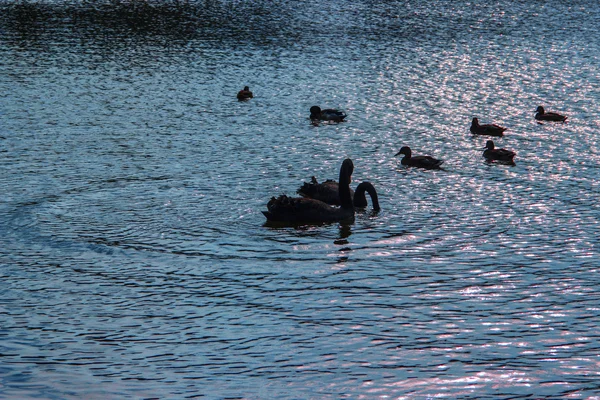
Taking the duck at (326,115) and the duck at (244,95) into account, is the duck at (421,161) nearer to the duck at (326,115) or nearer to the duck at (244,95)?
the duck at (326,115)

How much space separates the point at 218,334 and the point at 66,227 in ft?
29.8

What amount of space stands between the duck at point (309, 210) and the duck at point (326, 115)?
13.7 metres

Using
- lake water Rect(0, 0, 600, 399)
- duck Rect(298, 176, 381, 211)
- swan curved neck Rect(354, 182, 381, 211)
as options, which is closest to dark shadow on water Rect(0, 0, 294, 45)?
lake water Rect(0, 0, 600, 399)

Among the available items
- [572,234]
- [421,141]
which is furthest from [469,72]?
[572,234]

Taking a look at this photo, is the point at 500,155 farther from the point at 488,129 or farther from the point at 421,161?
the point at 488,129

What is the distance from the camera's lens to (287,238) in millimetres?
24859

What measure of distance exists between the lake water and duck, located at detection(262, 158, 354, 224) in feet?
1.16

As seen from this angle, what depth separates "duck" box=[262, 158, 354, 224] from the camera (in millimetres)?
25828

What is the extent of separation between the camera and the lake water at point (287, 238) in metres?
16.4

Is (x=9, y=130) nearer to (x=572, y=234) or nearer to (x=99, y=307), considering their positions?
(x=99, y=307)

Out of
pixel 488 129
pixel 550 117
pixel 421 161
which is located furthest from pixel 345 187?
pixel 550 117

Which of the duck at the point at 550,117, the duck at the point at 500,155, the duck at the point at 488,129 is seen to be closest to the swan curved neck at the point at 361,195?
the duck at the point at 500,155

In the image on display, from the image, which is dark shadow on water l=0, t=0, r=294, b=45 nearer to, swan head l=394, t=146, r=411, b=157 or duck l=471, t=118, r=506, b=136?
duck l=471, t=118, r=506, b=136

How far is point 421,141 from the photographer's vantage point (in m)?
37.9
